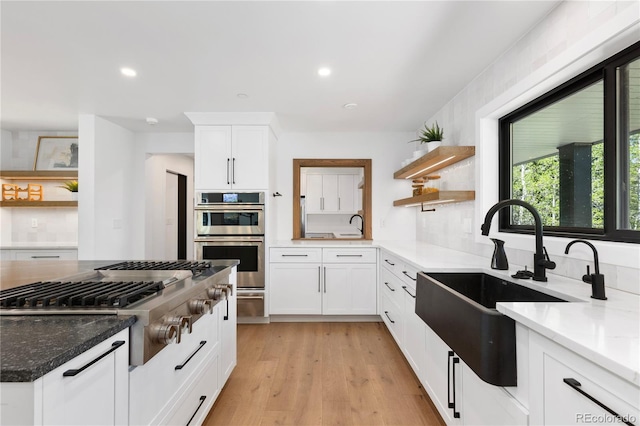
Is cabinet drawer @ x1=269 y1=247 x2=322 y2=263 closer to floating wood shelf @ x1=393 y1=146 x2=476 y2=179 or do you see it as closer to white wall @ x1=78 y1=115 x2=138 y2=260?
floating wood shelf @ x1=393 y1=146 x2=476 y2=179

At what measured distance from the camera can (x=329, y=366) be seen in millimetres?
2465

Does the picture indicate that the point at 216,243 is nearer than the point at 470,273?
No

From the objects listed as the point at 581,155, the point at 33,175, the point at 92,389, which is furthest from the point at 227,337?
the point at 33,175

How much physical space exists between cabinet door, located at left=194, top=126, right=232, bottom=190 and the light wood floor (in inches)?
67.1

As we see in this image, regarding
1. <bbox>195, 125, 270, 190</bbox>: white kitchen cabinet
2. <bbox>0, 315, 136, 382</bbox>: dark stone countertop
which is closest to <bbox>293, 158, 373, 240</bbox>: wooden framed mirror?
<bbox>195, 125, 270, 190</bbox>: white kitchen cabinet

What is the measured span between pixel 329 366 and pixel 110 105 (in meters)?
3.38

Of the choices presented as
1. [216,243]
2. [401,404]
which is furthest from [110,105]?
[401,404]

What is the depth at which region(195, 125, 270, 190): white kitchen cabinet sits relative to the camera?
11.4 ft

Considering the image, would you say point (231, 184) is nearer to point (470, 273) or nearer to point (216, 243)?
point (216, 243)

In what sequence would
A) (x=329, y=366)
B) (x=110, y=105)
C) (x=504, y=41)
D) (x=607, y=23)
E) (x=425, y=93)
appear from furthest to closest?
(x=110, y=105) → (x=425, y=93) → (x=329, y=366) → (x=504, y=41) → (x=607, y=23)

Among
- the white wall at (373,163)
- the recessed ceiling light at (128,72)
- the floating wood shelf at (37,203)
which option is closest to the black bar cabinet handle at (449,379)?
the white wall at (373,163)

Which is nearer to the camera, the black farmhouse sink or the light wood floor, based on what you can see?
the black farmhouse sink

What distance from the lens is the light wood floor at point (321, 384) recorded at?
185 cm

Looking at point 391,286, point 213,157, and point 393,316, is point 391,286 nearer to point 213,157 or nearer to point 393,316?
point 393,316
